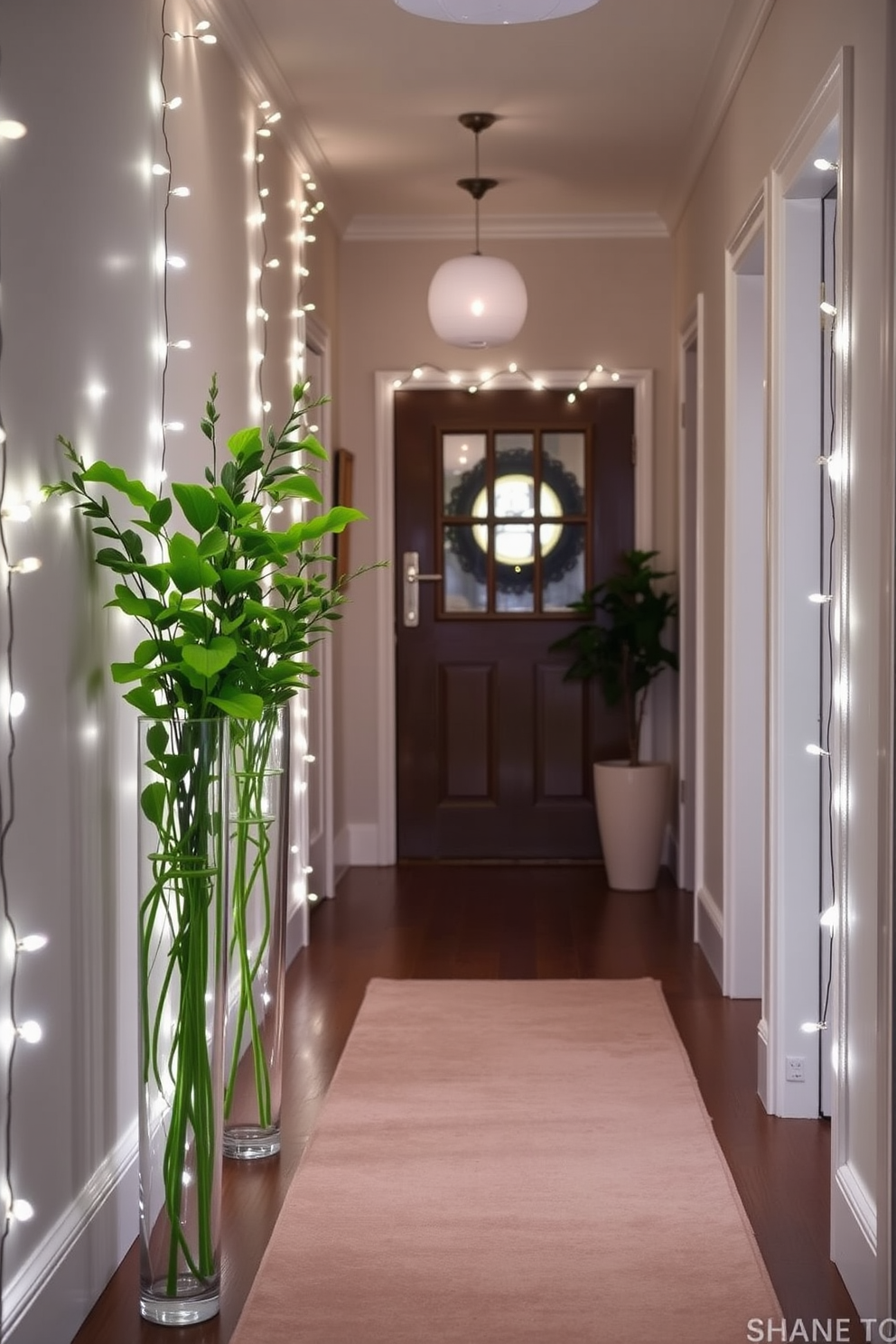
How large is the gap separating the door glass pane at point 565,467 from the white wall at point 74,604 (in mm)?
3150

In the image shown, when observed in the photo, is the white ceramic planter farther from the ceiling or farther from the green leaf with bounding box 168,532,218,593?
the green leaf with bounding box 168,532,218,593

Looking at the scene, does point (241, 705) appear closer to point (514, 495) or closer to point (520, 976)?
point (520, 976)

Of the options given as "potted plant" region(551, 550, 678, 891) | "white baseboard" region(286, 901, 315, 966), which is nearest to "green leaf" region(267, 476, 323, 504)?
"white baseboard" region(286, 901, 315, 966)

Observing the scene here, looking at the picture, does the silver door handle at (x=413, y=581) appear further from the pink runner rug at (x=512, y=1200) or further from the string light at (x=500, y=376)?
the pink runner rug at (x=512, y=1200)

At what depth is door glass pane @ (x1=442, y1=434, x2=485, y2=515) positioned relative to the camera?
626 cm

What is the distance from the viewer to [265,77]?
4164 millimetres

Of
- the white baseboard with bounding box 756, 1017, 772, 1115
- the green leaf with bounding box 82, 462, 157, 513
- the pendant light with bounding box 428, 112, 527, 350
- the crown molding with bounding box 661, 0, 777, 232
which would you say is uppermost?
the crown molding with bounding box 661, 0, 777, 232

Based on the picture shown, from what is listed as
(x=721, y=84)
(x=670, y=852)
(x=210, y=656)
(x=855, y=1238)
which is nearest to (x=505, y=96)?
(x=721, y=84)

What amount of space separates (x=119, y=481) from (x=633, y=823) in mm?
3731

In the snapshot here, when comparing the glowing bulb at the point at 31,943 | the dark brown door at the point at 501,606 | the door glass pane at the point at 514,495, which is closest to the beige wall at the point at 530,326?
the dark brown door at the point at 501,606

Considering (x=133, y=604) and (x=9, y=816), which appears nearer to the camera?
(x=9, y=816)

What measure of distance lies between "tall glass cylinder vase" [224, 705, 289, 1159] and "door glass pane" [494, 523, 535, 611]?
323 centimetres

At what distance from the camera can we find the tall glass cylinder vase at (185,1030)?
2387mm

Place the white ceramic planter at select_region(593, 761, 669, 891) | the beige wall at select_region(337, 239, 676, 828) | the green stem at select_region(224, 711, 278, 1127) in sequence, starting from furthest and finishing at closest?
the beige wall at select_region(337, 239, 676, 828) → the white ceramic planter at select_region(593, 761, 669, 891) → the green stem at select_region(224, 711, 278, 1127)
